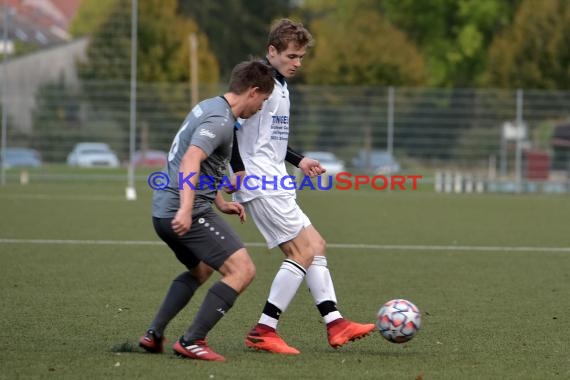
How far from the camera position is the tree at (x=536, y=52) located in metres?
44.5

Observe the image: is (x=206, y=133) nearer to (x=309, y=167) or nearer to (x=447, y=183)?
(x=309, y=167)

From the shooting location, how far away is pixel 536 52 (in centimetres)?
4522

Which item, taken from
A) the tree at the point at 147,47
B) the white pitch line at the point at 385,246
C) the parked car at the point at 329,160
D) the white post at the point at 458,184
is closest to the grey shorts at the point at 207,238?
the white pitch line at the point at 385,246

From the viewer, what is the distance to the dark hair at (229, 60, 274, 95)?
21.9 ft

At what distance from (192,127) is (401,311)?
1.81 m

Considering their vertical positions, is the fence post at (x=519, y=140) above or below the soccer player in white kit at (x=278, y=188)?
below

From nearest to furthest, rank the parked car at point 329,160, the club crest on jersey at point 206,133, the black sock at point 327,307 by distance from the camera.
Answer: the club crest on jersey at point 206,133 → the black sock at point 327,307 → the parked car at point 329,160

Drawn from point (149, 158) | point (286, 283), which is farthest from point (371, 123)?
point (286, 283)

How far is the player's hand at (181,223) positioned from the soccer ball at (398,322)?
1630mm

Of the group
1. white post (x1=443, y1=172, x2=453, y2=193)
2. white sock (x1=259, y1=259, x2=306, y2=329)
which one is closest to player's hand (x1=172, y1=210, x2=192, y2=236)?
white sock (x1=259, y1=259, x2=306, y2=329)

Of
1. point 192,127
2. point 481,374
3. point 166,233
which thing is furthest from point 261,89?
point 481,374

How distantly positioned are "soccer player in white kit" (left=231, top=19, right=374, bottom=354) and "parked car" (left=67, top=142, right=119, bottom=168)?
29.0m

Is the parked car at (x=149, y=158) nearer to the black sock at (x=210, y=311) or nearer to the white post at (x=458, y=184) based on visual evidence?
the white post at (x=458, y=184)

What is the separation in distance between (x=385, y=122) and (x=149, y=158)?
24.9 ft
